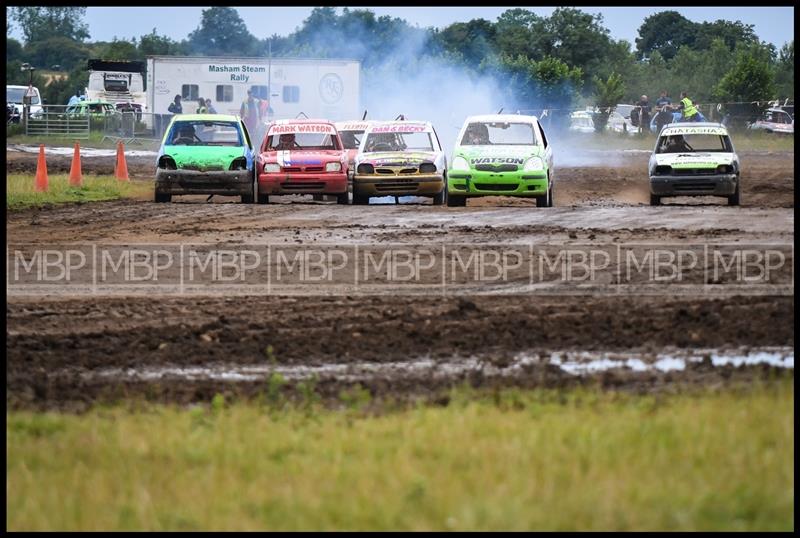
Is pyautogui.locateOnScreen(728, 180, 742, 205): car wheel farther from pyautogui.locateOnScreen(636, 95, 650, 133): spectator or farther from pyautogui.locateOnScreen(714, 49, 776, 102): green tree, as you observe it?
pyautogui.locateOnScreen(714, 49, 776, 102): green tree

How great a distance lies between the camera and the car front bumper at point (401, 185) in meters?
22.4

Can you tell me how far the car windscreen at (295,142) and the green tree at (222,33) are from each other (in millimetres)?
123597

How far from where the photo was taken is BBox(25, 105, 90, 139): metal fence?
4925 centimetres

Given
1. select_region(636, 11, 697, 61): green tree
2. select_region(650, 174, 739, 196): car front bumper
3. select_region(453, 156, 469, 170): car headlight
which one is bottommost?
select_region(650, 174, 739, 196): car front bumper

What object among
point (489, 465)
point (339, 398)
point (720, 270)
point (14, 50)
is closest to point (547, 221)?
point (720, 270)

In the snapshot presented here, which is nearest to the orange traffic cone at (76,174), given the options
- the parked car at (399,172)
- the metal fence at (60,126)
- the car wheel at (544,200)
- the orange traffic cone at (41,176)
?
the orange traffic cone at (41,176)

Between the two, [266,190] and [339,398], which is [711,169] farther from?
[339,398]

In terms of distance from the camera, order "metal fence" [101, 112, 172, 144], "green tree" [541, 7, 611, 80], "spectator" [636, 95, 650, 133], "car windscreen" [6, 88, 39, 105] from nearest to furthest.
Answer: "metal fence" [101, 112, 172, 144], "spectator" [636, 95, 650, 133], "car windscreen" [6, 88, 39, 105], "green tree" [541, 7, 611, 80]

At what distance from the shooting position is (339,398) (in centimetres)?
836

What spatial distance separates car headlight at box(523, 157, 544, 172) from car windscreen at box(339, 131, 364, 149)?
474 centimetres

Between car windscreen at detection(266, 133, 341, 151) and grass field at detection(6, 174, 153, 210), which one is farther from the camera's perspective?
car windscreen at detection(266, 133, 341, 151)

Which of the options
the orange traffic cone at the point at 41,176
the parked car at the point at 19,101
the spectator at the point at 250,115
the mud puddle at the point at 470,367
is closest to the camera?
the mud puddle at the point at 470,367

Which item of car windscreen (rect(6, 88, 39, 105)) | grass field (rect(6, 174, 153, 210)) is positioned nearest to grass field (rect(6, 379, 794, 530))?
grass field (rect(6, 174, 153, 210))

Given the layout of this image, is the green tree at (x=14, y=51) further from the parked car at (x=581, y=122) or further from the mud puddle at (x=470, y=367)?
the mud puddle at (x=470, y=367)
